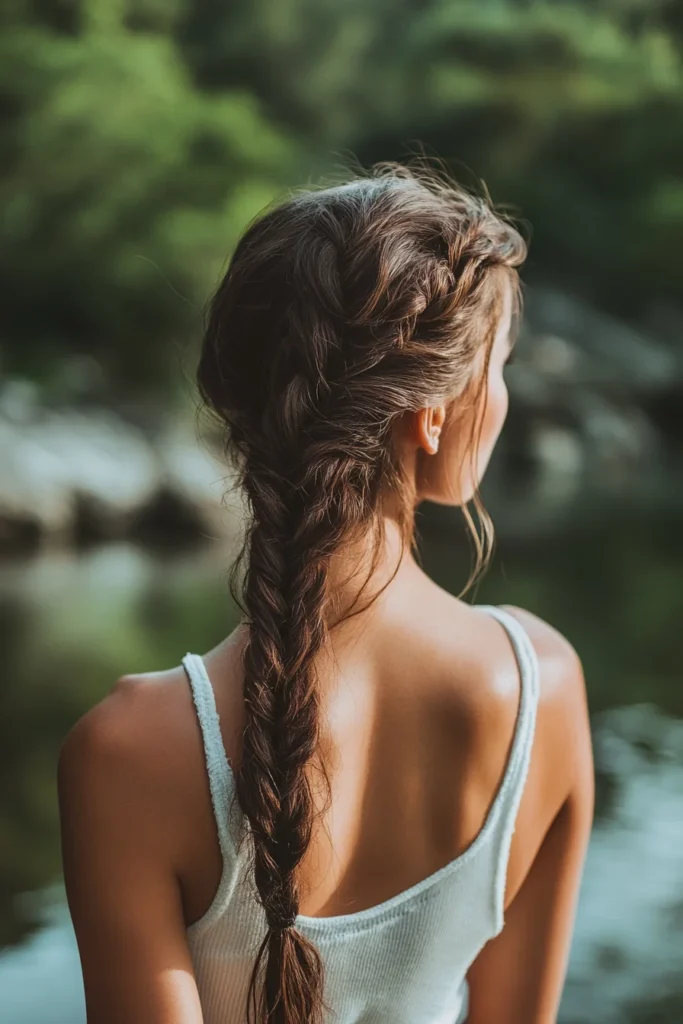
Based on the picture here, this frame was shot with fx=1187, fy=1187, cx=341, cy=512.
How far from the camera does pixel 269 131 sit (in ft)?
22.6

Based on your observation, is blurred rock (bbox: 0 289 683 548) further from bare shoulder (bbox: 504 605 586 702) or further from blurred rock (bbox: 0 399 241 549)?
bare shoulder (bbox: 504 605 586 702)

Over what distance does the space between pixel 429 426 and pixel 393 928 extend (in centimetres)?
24

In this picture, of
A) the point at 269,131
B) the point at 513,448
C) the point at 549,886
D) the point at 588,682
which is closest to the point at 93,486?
the point at 588,682

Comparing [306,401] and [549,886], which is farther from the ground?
[306,401]

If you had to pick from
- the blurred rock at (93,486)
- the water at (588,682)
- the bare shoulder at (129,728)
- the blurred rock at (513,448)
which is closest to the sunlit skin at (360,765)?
the bare shoulder at (129,728)

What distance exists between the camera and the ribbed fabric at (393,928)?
1.76 feet

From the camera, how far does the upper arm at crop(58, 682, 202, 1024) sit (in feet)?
1.68

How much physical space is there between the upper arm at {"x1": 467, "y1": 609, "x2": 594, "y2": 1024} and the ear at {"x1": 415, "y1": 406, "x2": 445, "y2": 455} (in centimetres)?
11

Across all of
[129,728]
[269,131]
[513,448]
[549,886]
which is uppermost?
[269,131]

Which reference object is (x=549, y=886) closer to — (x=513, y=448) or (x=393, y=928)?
(x=393, y=928)

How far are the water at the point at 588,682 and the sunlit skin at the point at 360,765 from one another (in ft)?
2.52

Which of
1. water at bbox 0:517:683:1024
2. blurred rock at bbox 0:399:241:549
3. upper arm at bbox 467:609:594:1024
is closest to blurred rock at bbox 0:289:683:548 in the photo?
blurred rock at bbox 0:399:241:549

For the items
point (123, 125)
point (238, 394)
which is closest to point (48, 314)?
point (123, 125)

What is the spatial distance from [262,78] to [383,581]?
26.5 ft
